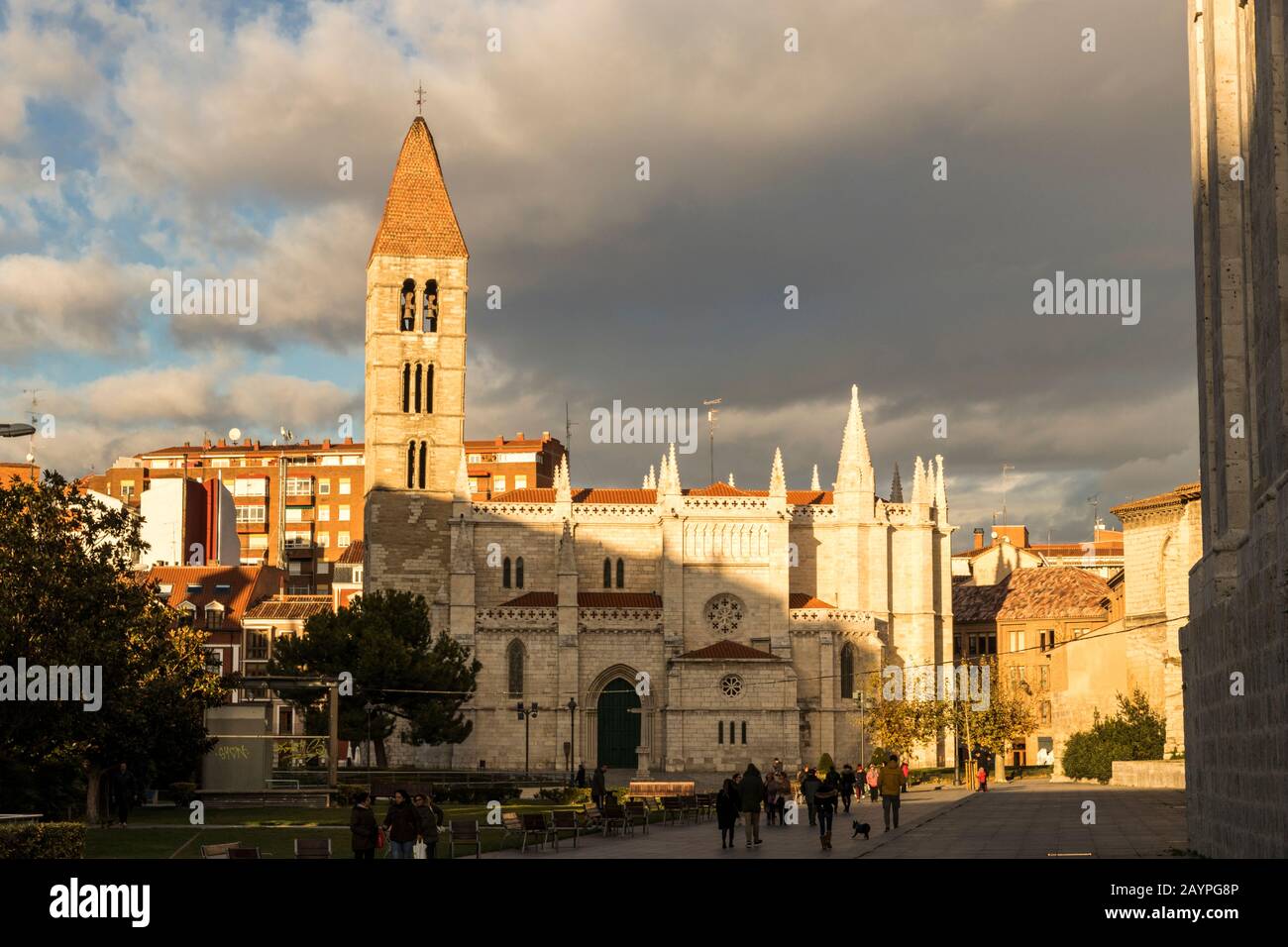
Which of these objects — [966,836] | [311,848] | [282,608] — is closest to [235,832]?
[311,848]

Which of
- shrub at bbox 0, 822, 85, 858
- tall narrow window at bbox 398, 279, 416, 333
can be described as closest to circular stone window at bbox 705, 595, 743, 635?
tall narrow window at bbox 398, 279, 416, 333

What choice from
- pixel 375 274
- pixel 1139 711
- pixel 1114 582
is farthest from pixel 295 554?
pixel 1139 711

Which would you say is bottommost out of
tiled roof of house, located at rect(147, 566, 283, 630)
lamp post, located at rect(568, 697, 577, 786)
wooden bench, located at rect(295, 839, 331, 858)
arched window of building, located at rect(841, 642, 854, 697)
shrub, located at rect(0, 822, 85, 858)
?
lamp post, located at rect(568, 697, 577, 786)

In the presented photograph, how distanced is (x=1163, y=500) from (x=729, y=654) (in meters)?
21.7

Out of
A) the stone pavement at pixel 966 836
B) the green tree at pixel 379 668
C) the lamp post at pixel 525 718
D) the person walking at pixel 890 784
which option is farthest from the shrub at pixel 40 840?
the lamp post at pixel 525 718

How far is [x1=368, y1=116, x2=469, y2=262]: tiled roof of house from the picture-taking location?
8825 cm

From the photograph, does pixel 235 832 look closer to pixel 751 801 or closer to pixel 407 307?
pixel 751 801

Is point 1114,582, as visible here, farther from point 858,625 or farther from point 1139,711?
point 1139,711

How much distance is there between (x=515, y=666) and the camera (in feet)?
267

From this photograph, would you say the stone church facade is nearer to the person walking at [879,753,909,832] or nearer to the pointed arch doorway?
the pointed arch doorway

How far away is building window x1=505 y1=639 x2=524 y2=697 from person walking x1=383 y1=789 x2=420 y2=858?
5659 cm

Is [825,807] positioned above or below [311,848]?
below

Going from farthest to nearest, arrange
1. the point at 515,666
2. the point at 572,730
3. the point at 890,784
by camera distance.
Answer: the point at 515,666
the point at 572,730
the point at 890,784

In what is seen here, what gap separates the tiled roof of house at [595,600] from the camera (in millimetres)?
82375
